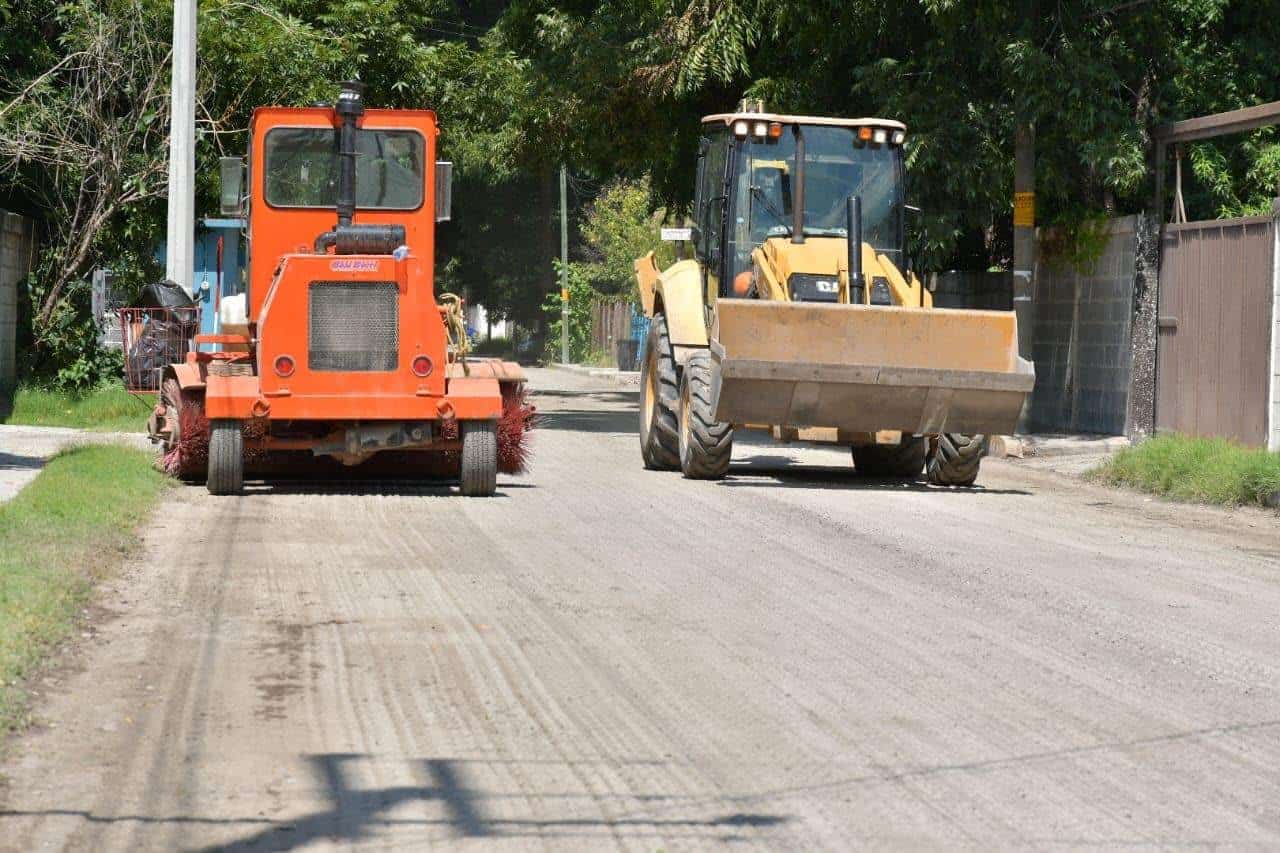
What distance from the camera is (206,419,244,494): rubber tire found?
13.3 metres

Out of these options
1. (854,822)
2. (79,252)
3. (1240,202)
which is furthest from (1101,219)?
(854,822)

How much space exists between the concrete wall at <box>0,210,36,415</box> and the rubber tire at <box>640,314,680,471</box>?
9.01m

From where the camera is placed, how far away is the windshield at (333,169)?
1491 cm

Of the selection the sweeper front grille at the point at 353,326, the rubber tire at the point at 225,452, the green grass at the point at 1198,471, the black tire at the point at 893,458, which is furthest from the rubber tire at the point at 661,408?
the rubber tire at the point at 225,452

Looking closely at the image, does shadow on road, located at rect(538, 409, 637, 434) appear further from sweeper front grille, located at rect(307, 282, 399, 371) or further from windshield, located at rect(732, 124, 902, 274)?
sweeper front grille, located at rect(307, 282, 399, 371)

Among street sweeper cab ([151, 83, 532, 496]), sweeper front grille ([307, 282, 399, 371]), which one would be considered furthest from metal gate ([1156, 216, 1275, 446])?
sweeper front grille ([307, 282, 399, 371])

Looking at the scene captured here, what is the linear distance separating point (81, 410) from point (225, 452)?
9.21m

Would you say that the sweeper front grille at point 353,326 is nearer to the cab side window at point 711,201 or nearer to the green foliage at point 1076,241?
the cab side window at point 711,201

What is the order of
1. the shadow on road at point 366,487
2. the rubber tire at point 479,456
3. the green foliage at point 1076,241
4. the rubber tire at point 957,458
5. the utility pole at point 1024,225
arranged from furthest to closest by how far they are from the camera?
the green foliage at point 1076,241, the utility pole at point 1024,225, the rubber tire at point 957,458, the shadow on road at point 366,487, the rubber tire at point 479,456

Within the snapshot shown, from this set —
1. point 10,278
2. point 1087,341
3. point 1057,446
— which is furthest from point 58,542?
point 10,278

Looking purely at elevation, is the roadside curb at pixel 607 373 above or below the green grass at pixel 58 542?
above

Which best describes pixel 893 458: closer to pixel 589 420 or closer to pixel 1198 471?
pixel 1198 471

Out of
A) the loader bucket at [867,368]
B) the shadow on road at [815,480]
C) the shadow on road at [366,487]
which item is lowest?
the shadow on road at [815,480]

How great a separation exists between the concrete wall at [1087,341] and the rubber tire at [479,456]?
8494 millimetres
